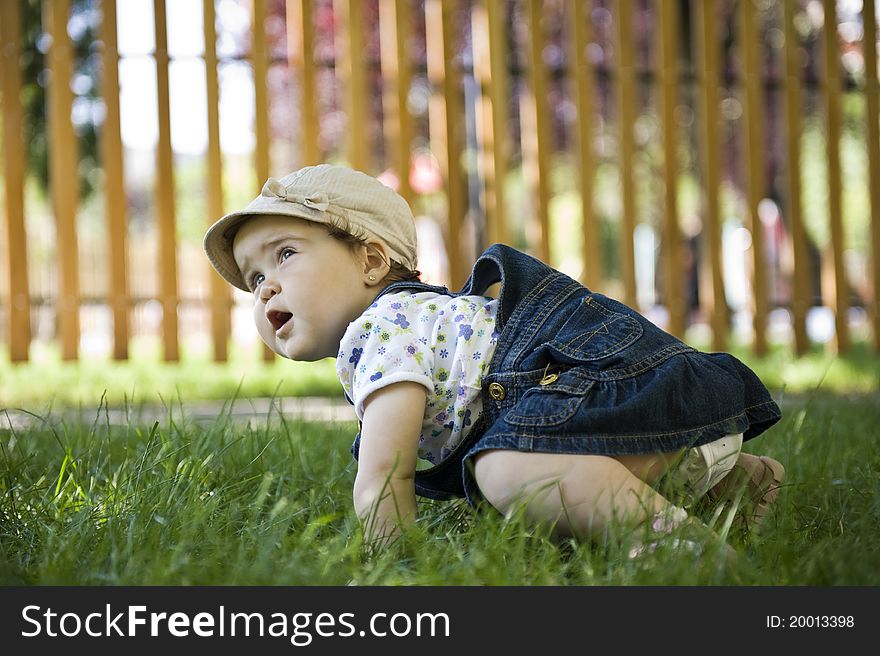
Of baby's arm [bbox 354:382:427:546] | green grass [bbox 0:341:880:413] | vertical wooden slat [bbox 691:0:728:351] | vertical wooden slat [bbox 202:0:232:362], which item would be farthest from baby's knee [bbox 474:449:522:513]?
vertical wooden slat [bbox 691:0:728:351]

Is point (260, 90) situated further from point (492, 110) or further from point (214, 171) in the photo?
point (492, 110)

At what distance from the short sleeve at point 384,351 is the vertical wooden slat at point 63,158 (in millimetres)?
3784

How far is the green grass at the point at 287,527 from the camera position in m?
1.54

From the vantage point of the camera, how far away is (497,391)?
1921 millimetres

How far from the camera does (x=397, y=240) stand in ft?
7.19

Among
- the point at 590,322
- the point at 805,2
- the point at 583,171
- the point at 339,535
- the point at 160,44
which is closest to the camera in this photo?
the point at 339,535

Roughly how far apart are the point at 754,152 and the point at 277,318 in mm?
5096

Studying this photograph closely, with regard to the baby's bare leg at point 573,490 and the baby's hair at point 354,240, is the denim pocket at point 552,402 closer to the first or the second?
the baby's bare leg at point 573,490

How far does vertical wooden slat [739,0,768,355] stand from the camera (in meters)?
6.52

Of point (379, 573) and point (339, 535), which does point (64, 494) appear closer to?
point (339, 535)

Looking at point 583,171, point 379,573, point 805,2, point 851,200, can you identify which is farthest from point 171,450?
point 851,200

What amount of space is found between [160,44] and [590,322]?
13.6ft

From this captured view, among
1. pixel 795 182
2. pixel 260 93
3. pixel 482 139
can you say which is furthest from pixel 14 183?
pixel 795 182

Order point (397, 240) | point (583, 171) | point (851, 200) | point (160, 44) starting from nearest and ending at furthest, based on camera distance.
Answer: point (397, 240)
point (160, 44)
point (583, 171)
point (851, 200)
